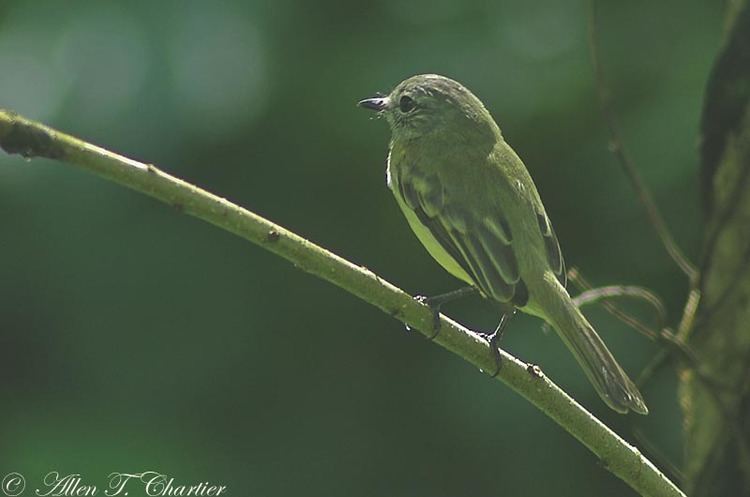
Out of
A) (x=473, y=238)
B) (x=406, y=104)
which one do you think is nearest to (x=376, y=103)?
(x=406, y=104)

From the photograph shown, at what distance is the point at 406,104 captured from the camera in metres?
5.50

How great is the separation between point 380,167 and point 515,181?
1.79 meters

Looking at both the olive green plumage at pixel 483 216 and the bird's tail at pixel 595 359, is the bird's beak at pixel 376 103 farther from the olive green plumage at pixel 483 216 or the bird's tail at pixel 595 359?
the bird's tail at pixel 595 359

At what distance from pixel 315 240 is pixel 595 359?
2653 millimetres

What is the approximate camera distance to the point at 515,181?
4809 mm

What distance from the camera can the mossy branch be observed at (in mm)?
2674

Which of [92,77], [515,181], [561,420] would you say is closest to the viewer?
[561,420]

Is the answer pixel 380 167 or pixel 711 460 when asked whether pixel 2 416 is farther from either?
pixel 711 460

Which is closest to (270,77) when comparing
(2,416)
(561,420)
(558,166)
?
(558,166)

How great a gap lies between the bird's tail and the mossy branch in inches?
20.6

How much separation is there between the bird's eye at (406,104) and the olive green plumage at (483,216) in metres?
0.01

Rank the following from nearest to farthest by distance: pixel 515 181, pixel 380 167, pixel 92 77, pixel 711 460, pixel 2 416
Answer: pixel 711 460 < pixel 515 181 < pixel 92 77 < pixel 2 416 < pixel 380 167

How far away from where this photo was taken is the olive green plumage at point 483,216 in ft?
14.0
